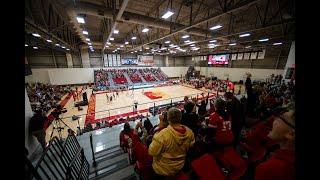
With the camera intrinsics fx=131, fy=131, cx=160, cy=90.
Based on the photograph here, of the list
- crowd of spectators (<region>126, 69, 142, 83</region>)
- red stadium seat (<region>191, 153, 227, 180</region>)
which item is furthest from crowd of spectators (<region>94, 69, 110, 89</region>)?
red stadium seat (<region>191, 153, 227, 180</region>)

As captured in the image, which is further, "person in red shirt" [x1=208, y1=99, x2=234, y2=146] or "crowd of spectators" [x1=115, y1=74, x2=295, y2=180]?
"person in red shirt" [x1=208, y1=99, x2=234, y2=146]

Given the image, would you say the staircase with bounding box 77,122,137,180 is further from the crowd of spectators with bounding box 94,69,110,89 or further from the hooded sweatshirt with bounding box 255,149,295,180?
the crowd of spectators with bounding box 94,69,110,89

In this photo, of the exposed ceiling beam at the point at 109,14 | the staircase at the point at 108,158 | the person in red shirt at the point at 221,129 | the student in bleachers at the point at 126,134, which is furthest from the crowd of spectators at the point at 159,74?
the person in red shirt at the point at 221,129

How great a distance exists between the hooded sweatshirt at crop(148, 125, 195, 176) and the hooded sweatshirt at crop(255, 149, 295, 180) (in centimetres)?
86

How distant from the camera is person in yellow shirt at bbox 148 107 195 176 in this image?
5.90ft

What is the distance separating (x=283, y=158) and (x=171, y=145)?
1150mm

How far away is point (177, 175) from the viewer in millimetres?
1971

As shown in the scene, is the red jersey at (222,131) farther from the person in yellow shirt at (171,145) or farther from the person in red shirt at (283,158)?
the person in red shirt at (283,158)

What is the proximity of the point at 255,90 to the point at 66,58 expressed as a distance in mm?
28931

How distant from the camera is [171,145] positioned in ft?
5.94

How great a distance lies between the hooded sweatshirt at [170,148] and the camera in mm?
1797

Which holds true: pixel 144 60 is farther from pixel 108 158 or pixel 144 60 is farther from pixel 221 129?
pixel 221 129
